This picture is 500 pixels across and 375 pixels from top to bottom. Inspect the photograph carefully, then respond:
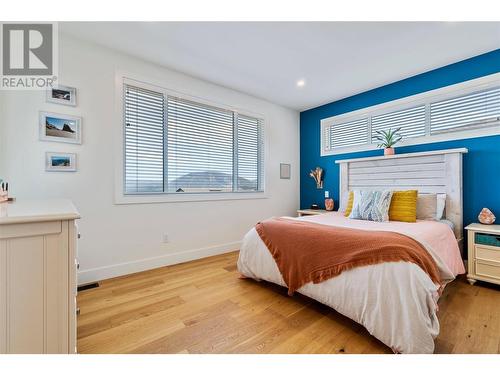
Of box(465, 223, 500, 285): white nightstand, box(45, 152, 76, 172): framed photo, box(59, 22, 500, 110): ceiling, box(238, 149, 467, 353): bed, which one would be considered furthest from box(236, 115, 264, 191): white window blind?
box(465, 223, 500, 285): white nightstand

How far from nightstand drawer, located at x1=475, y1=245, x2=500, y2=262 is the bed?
0.27 metres

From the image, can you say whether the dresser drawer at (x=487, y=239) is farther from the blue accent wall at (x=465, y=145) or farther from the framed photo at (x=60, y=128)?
the framed photo at (x=60, y=128)

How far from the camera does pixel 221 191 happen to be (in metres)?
3.64

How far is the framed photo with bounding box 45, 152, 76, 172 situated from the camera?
7.48 ft

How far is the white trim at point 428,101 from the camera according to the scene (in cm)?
268

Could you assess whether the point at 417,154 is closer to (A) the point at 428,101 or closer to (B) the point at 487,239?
(A) the point at 428,101

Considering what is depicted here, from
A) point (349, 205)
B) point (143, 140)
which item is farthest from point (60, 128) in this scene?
point (349, 205)

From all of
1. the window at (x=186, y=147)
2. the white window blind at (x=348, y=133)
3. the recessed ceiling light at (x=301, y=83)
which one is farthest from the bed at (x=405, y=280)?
the recessed ceiling light at (x=301, y=83)

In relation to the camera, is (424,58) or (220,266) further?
(220,266)

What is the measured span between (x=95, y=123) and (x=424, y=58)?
12.6 feet

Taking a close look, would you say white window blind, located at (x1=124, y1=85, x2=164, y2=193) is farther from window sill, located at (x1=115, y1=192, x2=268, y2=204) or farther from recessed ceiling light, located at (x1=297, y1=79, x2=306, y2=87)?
recessed ceiling light, located at (x1=297, y1=79, x2=306, y2=87)

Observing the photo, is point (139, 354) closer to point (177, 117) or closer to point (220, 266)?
point (220, 266)

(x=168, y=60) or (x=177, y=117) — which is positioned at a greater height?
(x=168, y=60)
